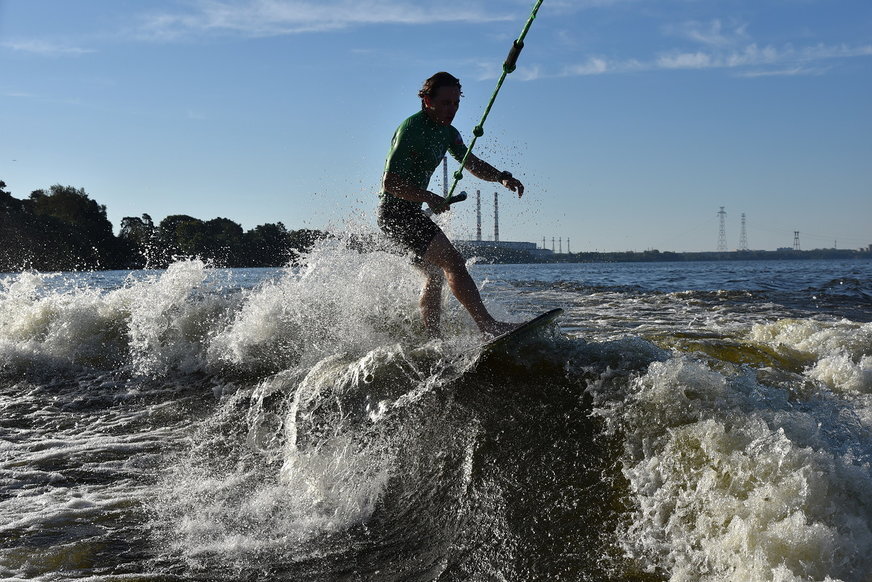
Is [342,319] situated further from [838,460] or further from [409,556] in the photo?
[838,460]

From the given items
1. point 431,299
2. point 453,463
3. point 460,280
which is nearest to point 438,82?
point 460,280

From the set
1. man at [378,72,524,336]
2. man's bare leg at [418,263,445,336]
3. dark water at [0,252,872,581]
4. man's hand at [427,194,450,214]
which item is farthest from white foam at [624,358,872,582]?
man's bare leg at [418,263,445,336]

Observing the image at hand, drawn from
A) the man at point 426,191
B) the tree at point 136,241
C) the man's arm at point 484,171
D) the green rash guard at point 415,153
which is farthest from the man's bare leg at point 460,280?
the tree at point 136,241

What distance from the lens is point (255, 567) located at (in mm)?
3074

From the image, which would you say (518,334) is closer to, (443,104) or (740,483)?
(740,483)

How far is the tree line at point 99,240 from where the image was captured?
2295 inches

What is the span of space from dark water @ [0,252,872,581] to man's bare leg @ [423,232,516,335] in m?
0.33

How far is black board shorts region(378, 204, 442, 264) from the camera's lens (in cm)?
559

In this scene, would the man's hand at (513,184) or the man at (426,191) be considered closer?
the man at (426,191)

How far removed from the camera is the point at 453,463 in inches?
152

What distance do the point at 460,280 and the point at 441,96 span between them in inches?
60.9

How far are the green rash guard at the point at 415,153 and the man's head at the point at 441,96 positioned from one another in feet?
0.27

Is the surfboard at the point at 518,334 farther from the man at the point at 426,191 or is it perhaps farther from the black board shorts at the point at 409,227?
the black board shorts at the point at 409,227

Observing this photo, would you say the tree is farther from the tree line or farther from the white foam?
the white foam
